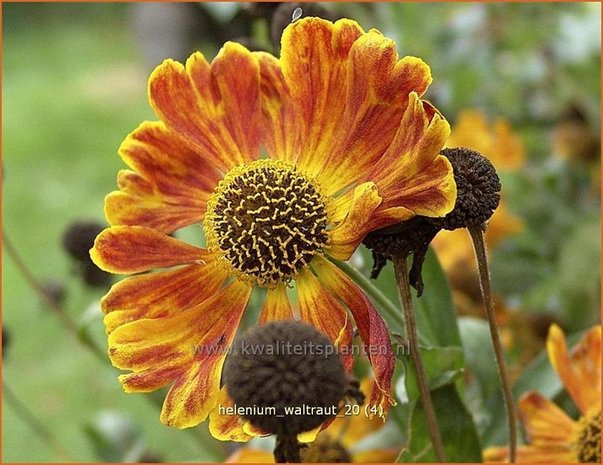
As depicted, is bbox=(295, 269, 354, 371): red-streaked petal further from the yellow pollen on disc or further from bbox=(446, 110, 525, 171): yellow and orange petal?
bbox=(446, 110, 525, 171): yellow and orange petal

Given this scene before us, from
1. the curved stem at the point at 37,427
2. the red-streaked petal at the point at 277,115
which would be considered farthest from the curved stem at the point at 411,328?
the curved stem at the point at 37,427

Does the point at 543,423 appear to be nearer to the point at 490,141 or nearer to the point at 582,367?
the point at 582,367

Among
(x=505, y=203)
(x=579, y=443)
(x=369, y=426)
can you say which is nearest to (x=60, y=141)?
(x=505, y=203)

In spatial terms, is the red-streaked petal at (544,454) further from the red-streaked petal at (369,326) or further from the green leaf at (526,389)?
the red-streaked petal at (369,326)

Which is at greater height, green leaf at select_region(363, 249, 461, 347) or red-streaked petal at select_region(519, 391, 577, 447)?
green leaf at select_region(363, 249, 461, 347)

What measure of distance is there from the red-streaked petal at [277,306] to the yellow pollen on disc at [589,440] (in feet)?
0.84

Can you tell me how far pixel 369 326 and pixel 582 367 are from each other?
238mm

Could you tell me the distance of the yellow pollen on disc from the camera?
64 cm

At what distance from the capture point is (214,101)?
1.79 feet

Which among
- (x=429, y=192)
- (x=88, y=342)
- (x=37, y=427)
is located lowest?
(x=37, y=427)

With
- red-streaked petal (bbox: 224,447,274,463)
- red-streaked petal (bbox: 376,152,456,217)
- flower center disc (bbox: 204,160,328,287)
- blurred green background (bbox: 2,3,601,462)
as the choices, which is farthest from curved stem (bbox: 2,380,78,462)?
red-streaked petal (bbox: 376,152,456,217)

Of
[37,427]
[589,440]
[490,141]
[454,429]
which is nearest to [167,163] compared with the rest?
[454,429]

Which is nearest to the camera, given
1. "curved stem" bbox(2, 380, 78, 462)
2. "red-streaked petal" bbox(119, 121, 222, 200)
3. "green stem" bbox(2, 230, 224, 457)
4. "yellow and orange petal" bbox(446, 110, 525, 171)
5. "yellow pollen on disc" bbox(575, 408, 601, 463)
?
"red-streaked petal" bbox(119, 121, 222, 200)


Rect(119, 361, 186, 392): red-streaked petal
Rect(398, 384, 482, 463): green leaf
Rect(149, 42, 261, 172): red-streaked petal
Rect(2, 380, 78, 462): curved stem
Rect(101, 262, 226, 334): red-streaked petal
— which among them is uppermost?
Rect(149, 42, 261, 172): red-streaked petal
